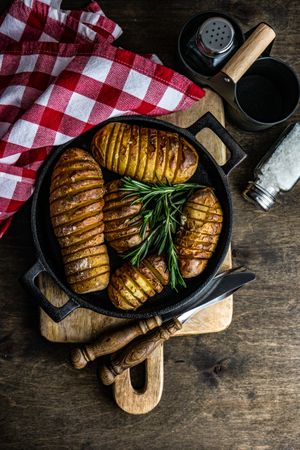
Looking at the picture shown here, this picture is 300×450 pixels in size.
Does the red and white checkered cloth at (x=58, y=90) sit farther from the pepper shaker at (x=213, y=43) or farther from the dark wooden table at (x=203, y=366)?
the dark wooden table at (x=203, y=366)

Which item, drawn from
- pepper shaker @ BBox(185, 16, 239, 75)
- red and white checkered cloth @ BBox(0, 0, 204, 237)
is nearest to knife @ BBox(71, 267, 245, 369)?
red and white checkered cloth @ BBox(0, 0, 204, 237)

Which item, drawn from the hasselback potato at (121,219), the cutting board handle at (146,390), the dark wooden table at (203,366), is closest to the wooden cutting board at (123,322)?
the cutting board handle at (146,390)

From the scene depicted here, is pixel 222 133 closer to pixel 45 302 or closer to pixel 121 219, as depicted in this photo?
pixel 121 219

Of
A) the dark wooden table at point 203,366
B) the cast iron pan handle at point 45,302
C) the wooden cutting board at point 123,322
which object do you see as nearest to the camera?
the cast iron pan handle at point 45,302

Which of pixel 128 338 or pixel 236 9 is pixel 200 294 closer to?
pixel 128 338

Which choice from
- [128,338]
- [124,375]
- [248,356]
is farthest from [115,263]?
[248,356]

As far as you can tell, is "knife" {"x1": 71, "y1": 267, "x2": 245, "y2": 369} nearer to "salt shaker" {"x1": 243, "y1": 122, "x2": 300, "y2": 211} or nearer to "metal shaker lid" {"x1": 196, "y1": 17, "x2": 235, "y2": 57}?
"salt shaker" {"x1": 243, "y1": 122, "x2": 300, "y2": 211}

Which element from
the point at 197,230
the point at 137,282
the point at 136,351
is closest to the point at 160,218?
the point at 197,230
